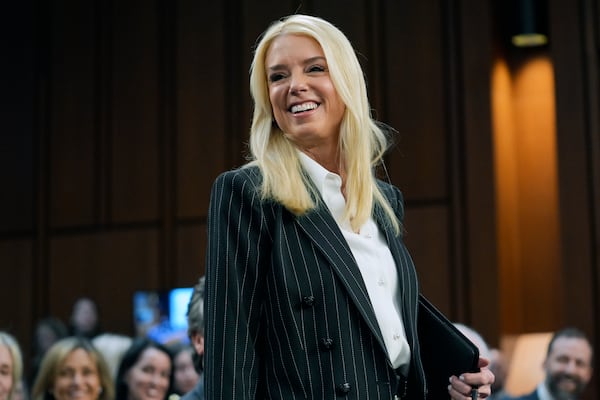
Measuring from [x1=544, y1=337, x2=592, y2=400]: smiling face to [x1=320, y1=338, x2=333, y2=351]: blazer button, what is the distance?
4082 mm

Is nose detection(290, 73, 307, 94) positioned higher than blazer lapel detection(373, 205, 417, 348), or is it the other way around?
nose detection(290, 73, 307, 94)

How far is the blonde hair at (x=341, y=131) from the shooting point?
2.27m

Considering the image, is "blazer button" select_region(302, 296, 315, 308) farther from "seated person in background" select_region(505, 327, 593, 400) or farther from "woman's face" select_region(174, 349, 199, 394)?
"seated person in background" select_region(505, 327, 593, 400)

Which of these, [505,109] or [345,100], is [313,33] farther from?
[505,109]

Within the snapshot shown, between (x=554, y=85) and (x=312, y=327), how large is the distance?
731 centimetres

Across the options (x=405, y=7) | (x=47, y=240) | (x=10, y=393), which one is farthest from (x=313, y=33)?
(x=47, y=240)

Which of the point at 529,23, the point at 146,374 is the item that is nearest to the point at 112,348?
the point at 146,374

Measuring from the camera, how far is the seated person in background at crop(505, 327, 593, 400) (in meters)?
5.97

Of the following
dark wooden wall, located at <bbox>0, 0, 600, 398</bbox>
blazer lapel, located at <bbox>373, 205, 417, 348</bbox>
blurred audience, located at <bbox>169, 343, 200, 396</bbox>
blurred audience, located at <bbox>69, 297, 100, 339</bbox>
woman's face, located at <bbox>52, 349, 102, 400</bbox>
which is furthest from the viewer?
blurred audience, located at <bbox>69, 297, 100, 339</bbox>

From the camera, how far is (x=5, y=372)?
487cm

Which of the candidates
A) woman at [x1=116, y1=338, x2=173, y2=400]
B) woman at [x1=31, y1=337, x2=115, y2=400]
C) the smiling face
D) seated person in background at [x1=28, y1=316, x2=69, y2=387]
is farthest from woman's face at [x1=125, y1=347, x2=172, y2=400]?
seated person in background at [x1=28, y1=316, x2=69, y2=387]

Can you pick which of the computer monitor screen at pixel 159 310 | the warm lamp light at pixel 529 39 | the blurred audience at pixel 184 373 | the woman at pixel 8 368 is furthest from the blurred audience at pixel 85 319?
the woman at pixel 8 368

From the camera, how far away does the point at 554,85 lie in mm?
9102

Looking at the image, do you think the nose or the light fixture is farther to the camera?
the light fixture
